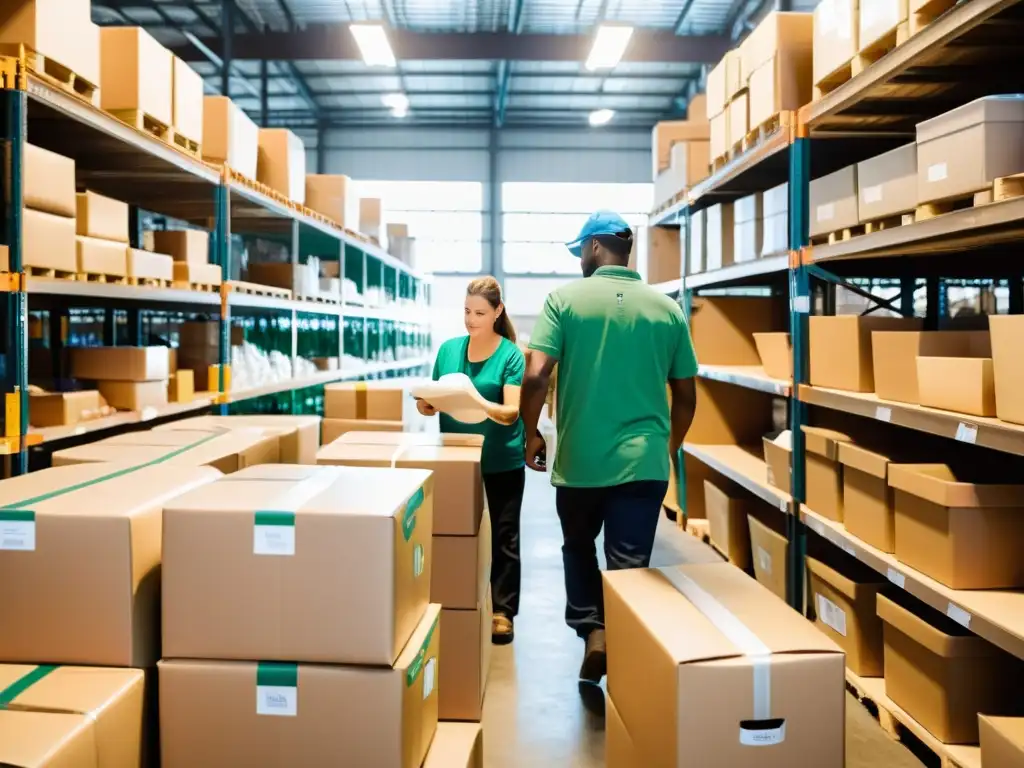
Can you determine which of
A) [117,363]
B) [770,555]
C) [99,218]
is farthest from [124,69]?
[770,555]

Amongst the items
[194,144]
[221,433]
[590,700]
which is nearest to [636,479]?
[590,700]

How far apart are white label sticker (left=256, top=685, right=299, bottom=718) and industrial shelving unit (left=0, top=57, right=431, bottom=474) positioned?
199 centimetres

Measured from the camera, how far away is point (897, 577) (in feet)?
10.0

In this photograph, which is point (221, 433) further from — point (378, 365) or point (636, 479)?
point (378, 365)

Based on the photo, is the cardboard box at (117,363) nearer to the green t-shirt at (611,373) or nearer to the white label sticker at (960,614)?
the green t-shirt at (611,373)

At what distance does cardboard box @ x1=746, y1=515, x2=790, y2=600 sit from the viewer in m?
4.29

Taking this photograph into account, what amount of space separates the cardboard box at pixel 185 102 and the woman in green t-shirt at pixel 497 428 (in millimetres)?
2004

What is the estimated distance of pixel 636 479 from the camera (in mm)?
3137

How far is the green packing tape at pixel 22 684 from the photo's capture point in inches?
63.9

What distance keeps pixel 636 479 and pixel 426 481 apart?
1.17 m

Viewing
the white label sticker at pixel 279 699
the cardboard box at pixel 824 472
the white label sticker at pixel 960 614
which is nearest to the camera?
the white label sticker at pixel 279 699

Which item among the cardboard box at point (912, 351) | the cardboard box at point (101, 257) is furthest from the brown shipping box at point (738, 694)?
the cardboard box at point (101, 257)

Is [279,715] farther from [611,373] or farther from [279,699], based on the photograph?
[611,373]

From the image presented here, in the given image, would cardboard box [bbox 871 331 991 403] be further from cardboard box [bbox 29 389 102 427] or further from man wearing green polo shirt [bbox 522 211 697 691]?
cardboard box [bbox 29 389 102 427]
